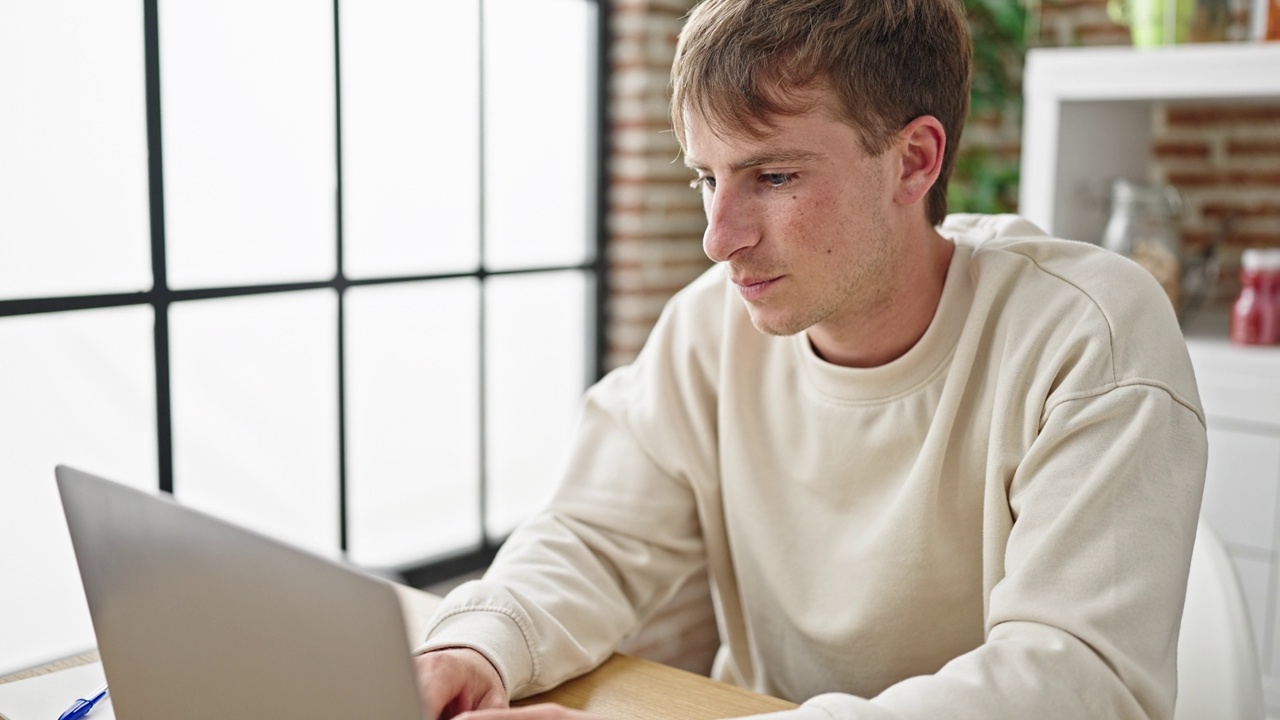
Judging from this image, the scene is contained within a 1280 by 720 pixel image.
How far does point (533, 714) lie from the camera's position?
39.0 inches

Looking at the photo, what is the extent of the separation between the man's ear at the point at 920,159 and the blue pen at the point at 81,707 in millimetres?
959

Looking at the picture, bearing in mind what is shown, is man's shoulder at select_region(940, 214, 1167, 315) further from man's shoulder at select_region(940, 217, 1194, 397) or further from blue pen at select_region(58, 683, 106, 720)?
blue pen at select_region(58, 683, 106, 720)

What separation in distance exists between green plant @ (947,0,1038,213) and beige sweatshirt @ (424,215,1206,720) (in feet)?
4.80

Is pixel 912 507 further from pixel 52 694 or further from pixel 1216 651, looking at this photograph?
pixel 52 694

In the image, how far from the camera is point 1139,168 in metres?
2.93

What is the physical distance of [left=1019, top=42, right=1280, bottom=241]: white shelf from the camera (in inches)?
91.9

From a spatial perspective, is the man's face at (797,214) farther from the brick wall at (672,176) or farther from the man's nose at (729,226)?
the brick wall at (672,176)

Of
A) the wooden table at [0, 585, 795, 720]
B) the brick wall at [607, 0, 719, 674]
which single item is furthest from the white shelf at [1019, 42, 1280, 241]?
the wooden table at [0, 585, 795, 720]

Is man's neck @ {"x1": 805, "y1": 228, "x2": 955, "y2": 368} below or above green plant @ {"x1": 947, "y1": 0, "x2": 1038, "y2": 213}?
below

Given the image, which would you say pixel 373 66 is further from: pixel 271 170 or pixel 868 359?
pixel 868 359

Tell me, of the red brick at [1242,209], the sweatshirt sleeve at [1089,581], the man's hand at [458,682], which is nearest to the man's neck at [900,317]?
the sweatshirt sleeve at [1089,581]

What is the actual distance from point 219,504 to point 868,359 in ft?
4.50

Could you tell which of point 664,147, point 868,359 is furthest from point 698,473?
point 664,147

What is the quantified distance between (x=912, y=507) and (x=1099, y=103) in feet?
5.80
